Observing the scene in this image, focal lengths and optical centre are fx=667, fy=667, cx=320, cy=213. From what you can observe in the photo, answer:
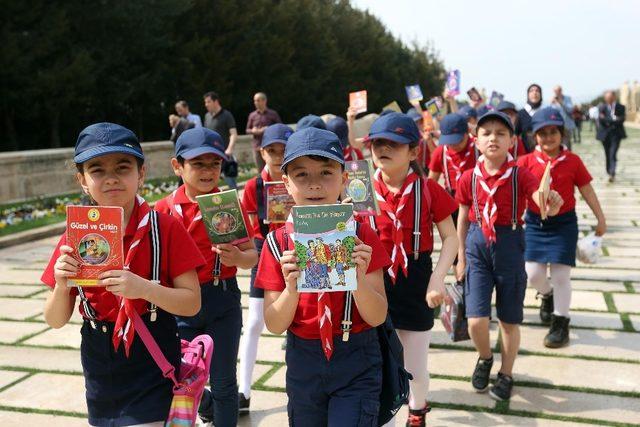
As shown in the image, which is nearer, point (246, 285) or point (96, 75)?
point (246, 285)

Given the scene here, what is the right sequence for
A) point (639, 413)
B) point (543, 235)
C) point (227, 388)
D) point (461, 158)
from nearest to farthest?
point (227, 388) → point (639, 413) → point (543, 235) → point (461, 158)

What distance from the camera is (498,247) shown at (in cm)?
412

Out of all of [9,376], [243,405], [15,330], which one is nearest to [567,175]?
[243,405]

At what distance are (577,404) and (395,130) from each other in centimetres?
204

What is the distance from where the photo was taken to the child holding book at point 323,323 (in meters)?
2.36

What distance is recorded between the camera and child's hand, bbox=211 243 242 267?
10.4 ft

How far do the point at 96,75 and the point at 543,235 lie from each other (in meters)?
18.3

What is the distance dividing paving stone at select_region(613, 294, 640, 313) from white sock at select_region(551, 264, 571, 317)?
1.13 m

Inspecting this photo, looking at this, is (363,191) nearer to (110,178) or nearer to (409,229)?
(409,229)

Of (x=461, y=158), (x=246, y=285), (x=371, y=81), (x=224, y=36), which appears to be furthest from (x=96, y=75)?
(x=371, y=81)

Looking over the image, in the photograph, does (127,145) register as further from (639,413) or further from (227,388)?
(639,413)

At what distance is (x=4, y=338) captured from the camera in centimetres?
546

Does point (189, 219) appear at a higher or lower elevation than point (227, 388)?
higher

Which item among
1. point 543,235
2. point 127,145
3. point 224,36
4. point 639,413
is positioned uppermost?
point 224,36
